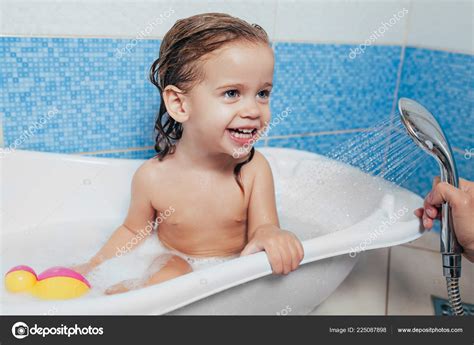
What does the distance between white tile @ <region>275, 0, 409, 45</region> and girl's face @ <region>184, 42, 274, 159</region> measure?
541 millimetres

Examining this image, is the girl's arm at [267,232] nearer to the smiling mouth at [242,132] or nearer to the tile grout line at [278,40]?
the smiling mouth at [242,132]

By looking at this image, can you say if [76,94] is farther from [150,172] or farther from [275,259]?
[275,259]

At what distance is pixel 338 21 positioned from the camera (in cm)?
163

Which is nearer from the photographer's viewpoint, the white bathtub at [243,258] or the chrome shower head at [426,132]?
the white bathtub at [243,258]

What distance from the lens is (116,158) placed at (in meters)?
1.40

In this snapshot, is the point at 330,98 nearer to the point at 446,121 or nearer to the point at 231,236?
the point at 446,121

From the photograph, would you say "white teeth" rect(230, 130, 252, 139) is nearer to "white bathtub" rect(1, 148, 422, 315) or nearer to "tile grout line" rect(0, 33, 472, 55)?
"white bathtub" rect(1, 148, 422, 315)

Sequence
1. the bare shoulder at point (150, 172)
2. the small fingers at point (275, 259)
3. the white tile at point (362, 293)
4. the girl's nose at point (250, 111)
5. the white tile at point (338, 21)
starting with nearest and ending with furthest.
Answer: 1. the small fingers at point (275, 259)
2. the girl's nose at point (250, 111)
3. the bare shoulder at point (150, 172)
4. the white tile at point (362, 293)
5. the white tile at point (338, 21)

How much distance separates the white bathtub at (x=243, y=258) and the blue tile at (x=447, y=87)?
0.52m

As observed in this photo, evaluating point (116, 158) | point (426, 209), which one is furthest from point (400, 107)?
point (116, 158)

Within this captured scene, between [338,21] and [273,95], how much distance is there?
0.31m

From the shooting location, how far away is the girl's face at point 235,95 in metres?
1.02

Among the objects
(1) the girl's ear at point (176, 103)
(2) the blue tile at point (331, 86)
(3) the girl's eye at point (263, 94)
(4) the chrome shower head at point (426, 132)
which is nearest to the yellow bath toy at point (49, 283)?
(1) the girl's ear at point (176, 103)

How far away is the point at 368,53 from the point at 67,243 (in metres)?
1.13
